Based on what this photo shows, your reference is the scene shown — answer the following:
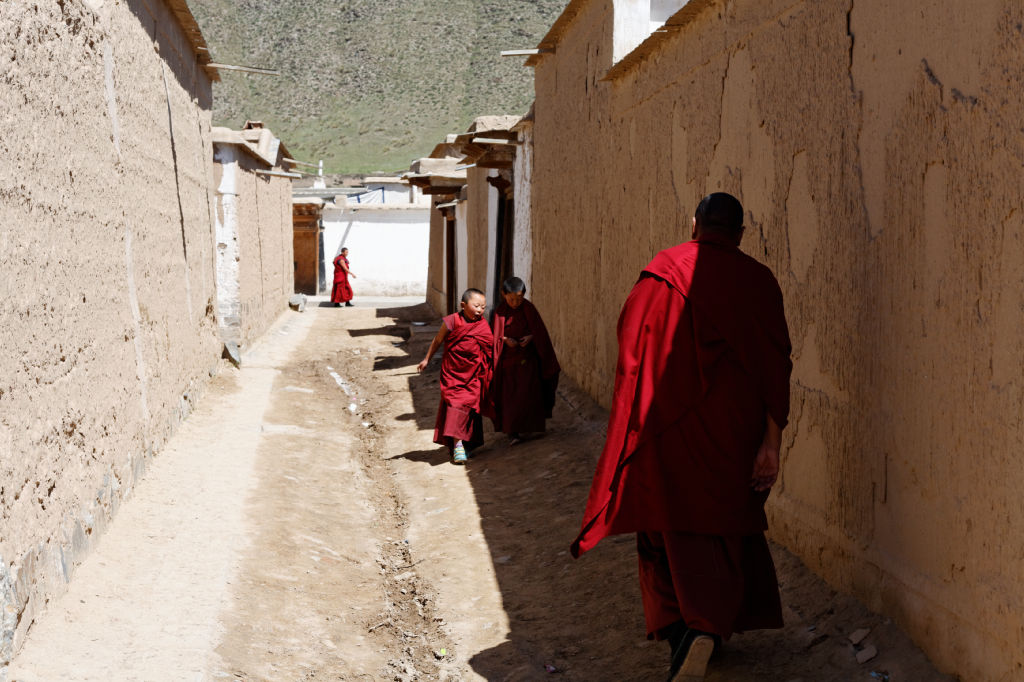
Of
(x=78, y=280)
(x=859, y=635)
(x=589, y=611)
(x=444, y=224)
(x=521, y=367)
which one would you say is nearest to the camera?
(x=859, y=635)

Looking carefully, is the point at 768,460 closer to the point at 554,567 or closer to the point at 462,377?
the point at 554,567

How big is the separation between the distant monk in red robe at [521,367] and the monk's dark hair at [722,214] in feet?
13.5

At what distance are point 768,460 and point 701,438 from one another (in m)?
0.22

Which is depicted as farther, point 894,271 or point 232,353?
point 232,353

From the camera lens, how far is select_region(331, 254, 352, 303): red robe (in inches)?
925

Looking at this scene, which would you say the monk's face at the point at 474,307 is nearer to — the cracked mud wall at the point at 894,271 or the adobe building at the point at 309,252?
the cracked mud wall at the point at 894,271

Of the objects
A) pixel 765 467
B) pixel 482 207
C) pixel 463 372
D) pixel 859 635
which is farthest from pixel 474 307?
pixel 482 207

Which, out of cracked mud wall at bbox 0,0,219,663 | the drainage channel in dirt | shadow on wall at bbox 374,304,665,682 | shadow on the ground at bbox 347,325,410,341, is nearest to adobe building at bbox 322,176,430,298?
shadow on the ground at bbox 347,325,410,341

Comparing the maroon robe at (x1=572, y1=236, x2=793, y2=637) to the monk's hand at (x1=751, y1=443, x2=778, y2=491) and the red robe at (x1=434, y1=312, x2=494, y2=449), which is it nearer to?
the monk's hand at (x1=751, y1=443, x2=778, y2=491)

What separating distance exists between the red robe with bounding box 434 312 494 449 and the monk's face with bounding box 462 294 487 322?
52 mm

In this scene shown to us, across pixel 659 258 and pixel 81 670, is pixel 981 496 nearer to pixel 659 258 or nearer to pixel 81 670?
pixel 659 258

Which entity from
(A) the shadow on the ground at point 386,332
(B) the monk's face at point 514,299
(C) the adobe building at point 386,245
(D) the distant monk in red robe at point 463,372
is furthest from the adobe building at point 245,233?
(C) the adobe building at point 386,245

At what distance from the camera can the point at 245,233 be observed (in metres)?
12.7

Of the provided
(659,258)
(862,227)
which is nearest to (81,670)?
(659,258)
